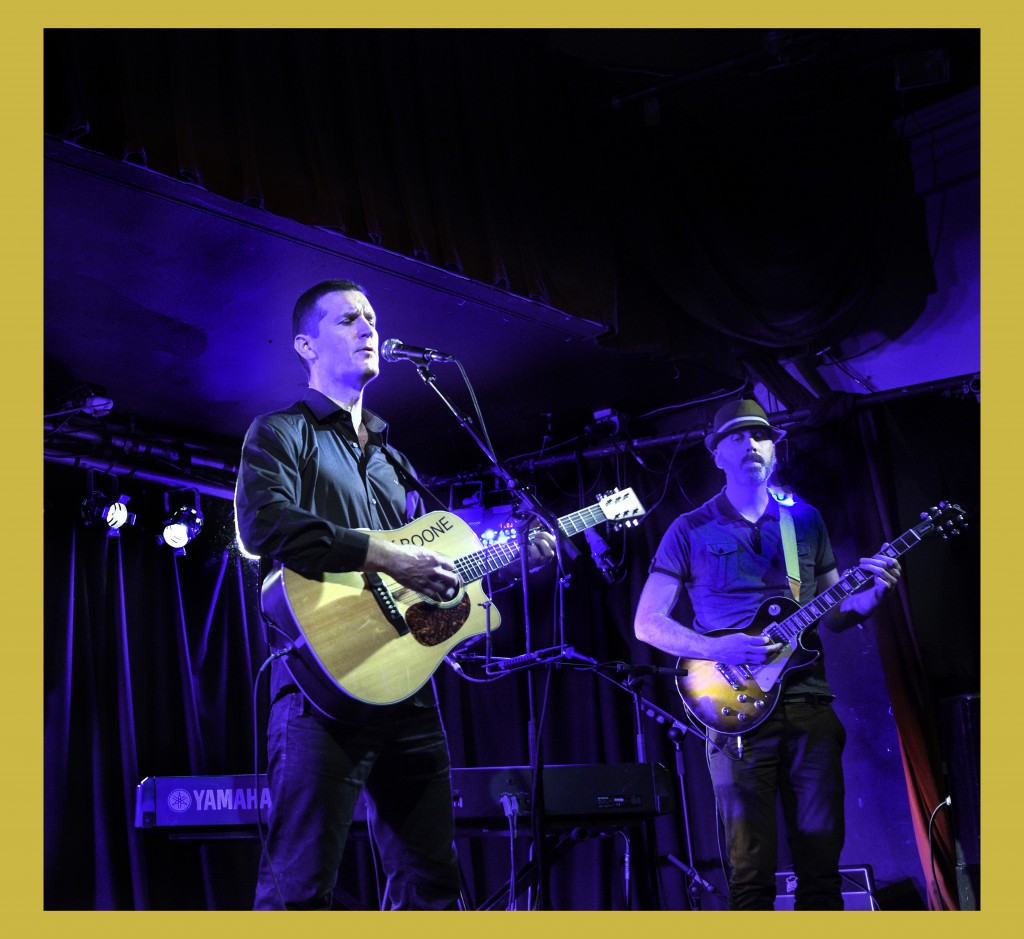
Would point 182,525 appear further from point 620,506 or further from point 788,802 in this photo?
point 788,802

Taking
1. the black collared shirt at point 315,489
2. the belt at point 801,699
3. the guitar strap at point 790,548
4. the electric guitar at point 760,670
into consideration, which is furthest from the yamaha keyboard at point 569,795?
the black collared shirt at point 315,489

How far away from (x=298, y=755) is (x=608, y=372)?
325 centimetres

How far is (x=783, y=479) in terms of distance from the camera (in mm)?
5691

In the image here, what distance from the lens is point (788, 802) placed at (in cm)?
383

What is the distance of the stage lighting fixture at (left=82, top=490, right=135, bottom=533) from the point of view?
527 cm

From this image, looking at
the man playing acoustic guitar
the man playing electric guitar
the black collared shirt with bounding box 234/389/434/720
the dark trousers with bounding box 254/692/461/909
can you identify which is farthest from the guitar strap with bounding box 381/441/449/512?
the man playing electric guitar

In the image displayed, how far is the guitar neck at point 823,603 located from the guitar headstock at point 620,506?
640 mm

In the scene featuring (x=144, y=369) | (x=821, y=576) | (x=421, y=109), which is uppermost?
(x=421, y=109)

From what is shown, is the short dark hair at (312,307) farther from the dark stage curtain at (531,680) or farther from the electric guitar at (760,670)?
the dark stage curtain at (531,680)

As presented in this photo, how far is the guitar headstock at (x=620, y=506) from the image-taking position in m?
4.08

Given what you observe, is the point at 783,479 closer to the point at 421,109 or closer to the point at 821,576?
the point at 821,576

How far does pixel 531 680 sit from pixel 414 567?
11.5 feet

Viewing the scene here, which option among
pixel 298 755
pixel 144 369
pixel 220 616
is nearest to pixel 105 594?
pixel 220 616

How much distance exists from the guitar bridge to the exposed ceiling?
1.36 m
